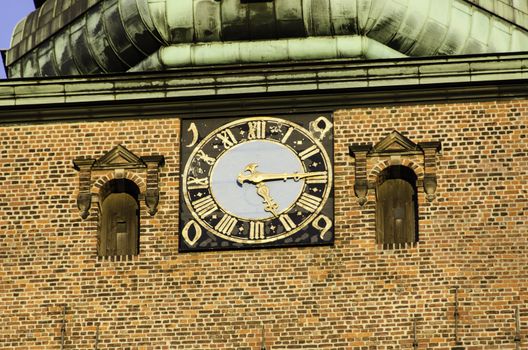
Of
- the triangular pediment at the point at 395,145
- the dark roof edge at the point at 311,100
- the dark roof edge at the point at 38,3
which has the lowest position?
the triangular pediment at the point at 395,145

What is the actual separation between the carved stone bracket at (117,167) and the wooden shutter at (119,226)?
0.98 feet

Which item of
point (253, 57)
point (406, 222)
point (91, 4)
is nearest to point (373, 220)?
point (406, 222)

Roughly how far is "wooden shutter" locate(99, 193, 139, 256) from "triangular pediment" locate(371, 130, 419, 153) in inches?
131

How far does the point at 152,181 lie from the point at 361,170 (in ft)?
9.05

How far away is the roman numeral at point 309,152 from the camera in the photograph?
38875mm

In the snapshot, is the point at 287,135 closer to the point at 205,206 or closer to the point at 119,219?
the point at 205,206

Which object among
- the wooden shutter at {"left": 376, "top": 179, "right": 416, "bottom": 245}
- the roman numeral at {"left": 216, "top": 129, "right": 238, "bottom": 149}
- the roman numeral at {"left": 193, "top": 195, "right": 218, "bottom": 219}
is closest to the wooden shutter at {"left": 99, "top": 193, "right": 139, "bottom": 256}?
the roman numeral at {"left": 193, "top": 195, "right": 218, "bottom": 219}

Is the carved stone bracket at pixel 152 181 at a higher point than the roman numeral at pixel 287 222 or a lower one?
higher

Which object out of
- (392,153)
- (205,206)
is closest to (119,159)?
(205,206)

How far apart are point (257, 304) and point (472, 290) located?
276 centimetres

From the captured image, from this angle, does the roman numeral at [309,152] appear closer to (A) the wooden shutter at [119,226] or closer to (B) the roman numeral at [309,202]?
(B) the roman numeral at [309,202]

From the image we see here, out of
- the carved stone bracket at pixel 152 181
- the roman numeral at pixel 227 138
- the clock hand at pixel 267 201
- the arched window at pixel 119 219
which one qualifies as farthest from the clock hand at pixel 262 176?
the arched window at pixel 119 219

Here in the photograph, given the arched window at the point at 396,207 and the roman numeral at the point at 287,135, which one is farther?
the roman numeral at the point at 287,135

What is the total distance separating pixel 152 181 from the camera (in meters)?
39.0
